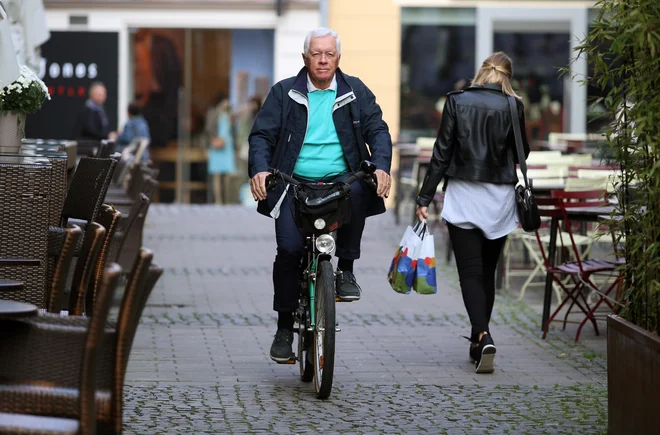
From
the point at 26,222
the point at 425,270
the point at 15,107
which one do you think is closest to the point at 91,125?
the point at 15,107

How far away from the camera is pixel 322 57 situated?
6.76 meters

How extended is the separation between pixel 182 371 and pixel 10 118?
206 centimetres

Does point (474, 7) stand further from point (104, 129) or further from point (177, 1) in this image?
point (104, 129)

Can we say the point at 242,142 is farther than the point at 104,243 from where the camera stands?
Yes

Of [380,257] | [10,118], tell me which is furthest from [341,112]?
[380,257]

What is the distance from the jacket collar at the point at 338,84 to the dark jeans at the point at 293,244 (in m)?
0.49

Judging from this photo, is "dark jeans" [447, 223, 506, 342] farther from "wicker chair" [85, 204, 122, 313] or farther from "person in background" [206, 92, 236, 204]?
"person in background" [206, 92, 236, 204]

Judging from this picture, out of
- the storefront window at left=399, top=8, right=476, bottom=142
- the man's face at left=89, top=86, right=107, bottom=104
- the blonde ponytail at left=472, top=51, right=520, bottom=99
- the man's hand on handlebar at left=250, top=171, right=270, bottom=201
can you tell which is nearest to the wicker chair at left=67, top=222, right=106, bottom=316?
the man's hand on handlebar at left=250, top=171, right=270, bottom=201

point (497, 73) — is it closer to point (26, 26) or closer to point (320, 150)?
point (320, 150)

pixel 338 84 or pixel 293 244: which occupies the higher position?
pixel 338 84

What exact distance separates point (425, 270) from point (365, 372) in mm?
673

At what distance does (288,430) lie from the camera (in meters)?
5.84

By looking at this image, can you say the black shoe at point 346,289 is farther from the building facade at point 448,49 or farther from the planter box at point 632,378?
the building facade at point 448,49

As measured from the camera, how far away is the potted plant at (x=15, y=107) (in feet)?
26.5
